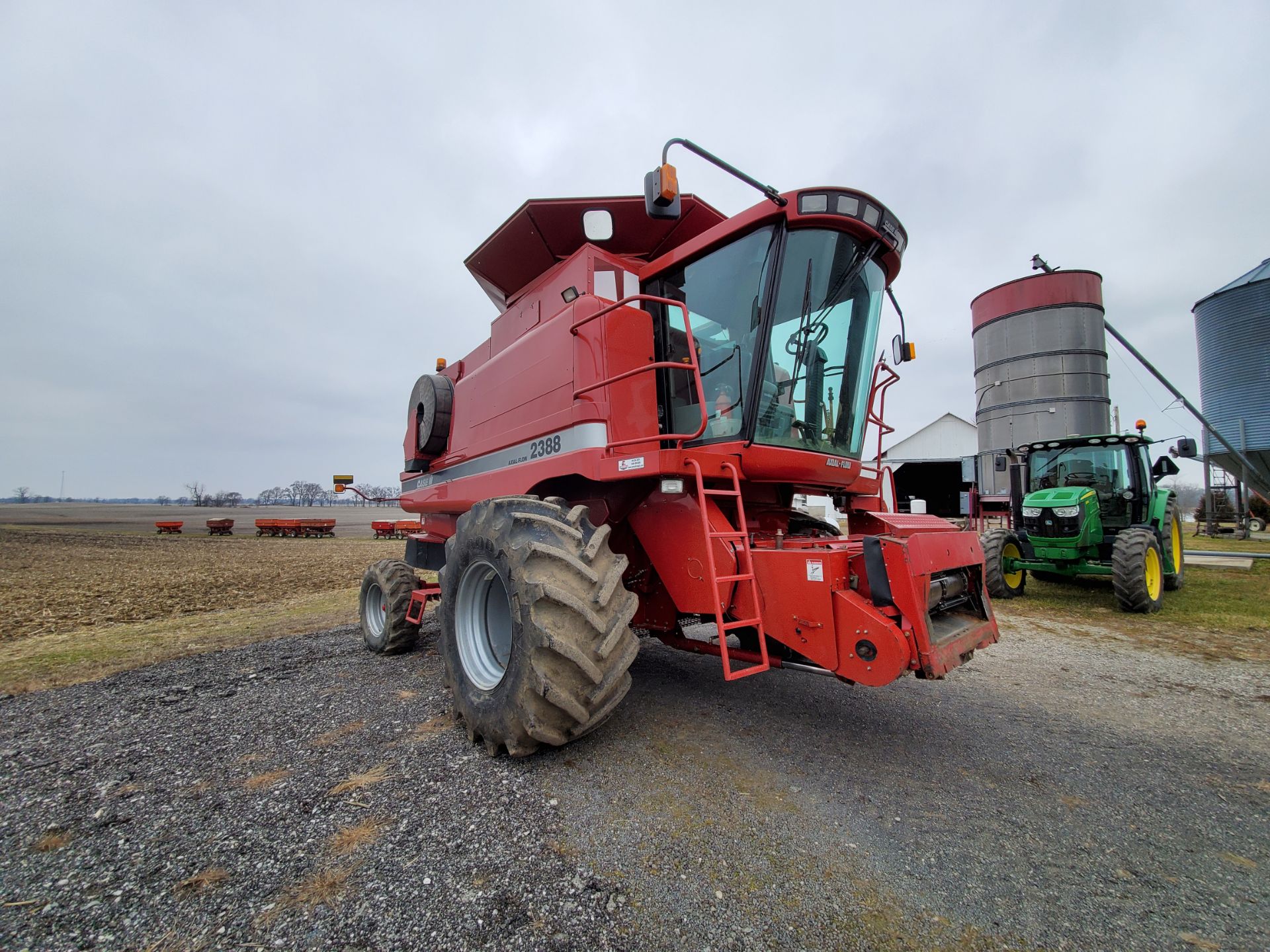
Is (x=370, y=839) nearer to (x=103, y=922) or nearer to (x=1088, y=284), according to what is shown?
(x=103, y=922)

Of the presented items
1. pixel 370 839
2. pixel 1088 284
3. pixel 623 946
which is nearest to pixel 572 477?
pixel 370 839

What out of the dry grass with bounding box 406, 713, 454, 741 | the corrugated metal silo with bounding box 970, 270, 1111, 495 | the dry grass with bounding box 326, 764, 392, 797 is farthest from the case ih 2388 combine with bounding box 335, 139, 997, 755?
the corrugated metal silo with bounding box 970, 270, 1111, 495

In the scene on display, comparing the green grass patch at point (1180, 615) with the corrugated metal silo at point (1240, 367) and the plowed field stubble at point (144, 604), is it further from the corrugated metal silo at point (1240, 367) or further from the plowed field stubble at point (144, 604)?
the corrugated metal silo at point (1240, 367)

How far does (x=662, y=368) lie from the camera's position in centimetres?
337

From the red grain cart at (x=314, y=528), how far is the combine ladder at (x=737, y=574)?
3358 centimetres

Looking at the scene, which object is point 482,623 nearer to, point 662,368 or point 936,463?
point 662,368

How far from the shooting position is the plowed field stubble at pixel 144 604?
18.0 ft

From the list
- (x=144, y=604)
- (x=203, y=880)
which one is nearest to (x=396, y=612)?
(x=203, y=880)

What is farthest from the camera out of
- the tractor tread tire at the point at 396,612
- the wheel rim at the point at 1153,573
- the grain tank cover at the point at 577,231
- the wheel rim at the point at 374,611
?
the wheel rim at the point at 1153,573

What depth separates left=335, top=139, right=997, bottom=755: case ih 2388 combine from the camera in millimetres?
2791

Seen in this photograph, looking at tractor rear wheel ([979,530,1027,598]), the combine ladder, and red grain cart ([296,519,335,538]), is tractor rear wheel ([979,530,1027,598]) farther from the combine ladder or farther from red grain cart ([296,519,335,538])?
red grain cart ([296,519,335,538])

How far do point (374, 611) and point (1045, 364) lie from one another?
14725 millimetres

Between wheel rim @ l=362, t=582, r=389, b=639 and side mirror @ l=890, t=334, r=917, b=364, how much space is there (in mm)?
5114

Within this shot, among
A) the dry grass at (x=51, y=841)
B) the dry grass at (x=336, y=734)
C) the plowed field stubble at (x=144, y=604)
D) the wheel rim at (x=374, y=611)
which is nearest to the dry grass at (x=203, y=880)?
the dry grass at (x=51, y=841)
